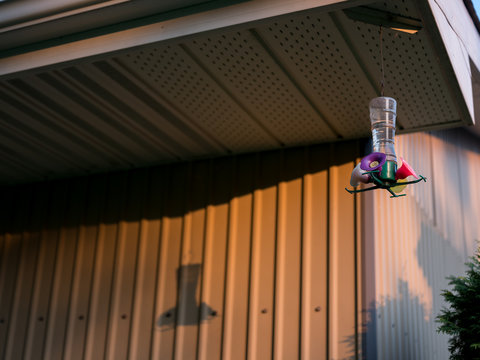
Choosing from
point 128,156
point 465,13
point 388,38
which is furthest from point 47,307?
point 465,13

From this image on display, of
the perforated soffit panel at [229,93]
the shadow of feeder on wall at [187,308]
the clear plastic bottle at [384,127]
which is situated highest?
the perforated soffit panel at [229,93]

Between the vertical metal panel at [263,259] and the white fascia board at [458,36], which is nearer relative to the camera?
the white fascia board at [458,36]

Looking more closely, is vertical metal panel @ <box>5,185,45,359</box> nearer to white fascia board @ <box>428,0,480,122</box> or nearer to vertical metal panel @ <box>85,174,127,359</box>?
vertical metal panel @ <box>85,174,127,359</box>

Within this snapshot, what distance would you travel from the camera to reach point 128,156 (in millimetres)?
5945

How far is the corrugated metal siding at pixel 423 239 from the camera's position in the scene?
16.3ft

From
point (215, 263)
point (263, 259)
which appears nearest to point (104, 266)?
point (215, 263)

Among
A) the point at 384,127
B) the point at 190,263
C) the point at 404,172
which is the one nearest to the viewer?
the point at 404,172

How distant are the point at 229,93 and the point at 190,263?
71.0 inches

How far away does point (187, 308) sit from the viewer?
545 cm

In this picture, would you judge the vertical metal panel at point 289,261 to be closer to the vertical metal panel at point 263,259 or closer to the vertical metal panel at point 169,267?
the vertical metal panel at point 263,259

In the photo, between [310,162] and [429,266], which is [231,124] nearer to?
[310,162]

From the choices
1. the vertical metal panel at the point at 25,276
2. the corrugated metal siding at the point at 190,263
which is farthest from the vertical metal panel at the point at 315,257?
the vertical metal panel at the point at 25,276

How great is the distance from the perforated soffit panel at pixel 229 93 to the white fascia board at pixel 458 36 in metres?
0.11

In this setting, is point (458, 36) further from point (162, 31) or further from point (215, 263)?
point (215, 263)
